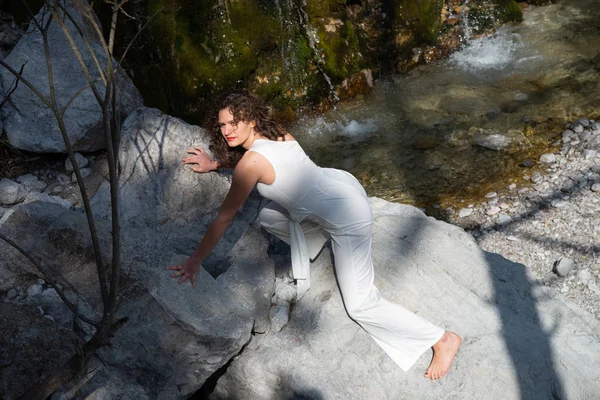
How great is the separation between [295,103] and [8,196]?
10.6 feet

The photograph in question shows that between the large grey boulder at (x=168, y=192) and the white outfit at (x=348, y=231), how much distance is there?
786 mm

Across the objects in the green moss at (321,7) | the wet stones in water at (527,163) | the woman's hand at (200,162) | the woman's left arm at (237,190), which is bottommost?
the wet stones in water at (527,163)

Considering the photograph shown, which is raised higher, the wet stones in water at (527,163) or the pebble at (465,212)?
the wet stones in water at (527,163)

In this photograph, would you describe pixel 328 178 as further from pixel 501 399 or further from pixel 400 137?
pixel 400 137

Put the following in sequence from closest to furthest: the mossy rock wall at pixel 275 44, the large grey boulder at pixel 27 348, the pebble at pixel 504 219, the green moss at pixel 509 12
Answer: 1. the large grey boulder at pixel 27 348
2. the pebble at pixel 504 219
3. the mossy rock wall at pixel 275 44
4. the green moss at pixel 509 12

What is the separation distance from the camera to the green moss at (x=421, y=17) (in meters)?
7.20

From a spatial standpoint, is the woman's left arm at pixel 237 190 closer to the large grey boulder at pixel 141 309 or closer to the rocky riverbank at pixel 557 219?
the large grey boulder at pixel 141 309

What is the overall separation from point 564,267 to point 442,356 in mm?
1768

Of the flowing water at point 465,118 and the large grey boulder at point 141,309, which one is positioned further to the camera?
the flowing water at point 465,118

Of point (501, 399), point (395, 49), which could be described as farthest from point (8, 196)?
point (395, 49)

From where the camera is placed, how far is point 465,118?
6.12m

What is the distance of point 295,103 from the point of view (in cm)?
632

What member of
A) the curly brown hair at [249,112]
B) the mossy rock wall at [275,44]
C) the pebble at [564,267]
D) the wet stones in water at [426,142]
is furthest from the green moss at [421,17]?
the curly brown hair at [249,112]

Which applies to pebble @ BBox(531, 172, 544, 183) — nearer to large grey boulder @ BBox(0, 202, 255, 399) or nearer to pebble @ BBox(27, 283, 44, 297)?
large grey boulder @ BBox(0, 202, 255, 399)
